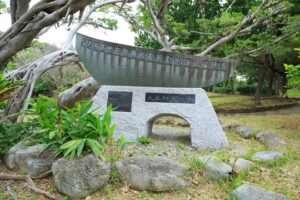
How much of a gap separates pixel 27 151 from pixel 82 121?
0.92 m

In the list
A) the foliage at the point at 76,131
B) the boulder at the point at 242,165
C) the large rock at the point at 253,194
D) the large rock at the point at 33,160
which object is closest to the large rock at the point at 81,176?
the foliage at the point at 76,131

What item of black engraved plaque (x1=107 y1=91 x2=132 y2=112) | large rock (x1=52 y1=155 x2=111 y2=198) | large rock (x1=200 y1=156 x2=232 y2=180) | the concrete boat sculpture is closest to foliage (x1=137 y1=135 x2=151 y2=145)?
black engraved plaque (x1=107 y1=91 x2=132 y2=112)

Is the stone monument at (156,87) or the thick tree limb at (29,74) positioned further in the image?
the thick tree limb at (29,74)

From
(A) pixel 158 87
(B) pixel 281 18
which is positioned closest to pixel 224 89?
(B) pixel 281 18

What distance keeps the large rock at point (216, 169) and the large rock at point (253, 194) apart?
0.39 meters

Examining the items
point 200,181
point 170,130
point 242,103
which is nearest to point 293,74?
point 170,130

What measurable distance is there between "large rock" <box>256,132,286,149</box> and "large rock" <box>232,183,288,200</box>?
6.14 feet

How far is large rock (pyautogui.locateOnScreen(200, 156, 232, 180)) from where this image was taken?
3928 mm

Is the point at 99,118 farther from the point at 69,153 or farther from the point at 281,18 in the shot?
the point at 281,18

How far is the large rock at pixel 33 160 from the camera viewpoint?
163 inches

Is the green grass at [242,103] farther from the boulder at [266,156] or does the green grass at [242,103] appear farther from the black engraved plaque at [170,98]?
the boulder at [266,156]

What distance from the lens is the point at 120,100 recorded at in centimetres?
554

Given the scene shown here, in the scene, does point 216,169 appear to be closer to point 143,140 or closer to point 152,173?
point 152,173

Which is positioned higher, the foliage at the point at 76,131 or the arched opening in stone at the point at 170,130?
the foliage at the point at 76,131
